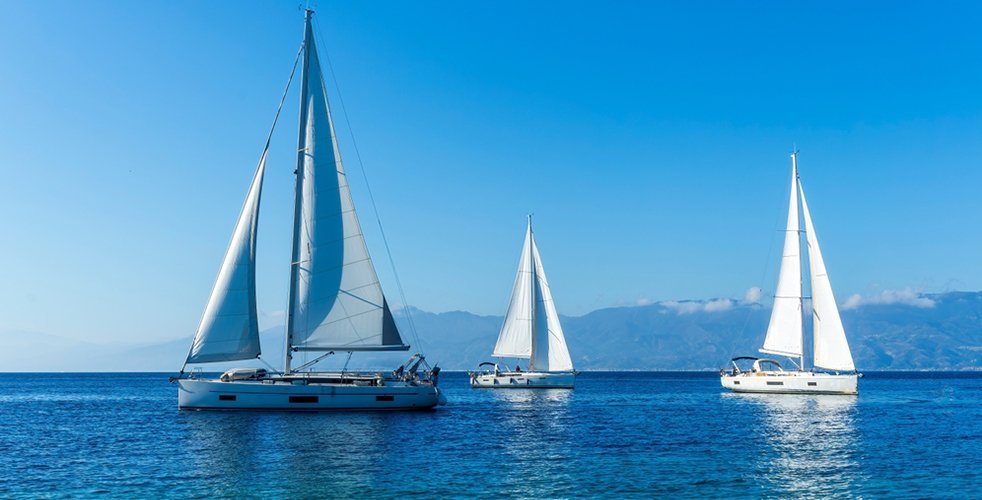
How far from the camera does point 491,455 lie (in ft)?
122

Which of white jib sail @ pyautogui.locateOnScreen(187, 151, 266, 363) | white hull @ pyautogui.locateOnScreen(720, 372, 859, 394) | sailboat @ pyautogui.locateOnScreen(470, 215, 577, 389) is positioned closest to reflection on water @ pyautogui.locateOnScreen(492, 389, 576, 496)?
sailboat @ pyautogui.locateOnScreen(470, 215, 577, 389)

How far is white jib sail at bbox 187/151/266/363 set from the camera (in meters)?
50.3

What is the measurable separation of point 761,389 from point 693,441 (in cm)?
4363

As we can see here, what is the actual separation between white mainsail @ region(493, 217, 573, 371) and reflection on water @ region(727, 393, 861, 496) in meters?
26.6

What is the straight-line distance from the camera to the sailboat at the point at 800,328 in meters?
80.5

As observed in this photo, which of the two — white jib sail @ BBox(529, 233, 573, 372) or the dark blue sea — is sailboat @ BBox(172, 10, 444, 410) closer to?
the dark blue sea

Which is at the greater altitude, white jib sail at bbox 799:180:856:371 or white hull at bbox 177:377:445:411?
white jib sail at bbox 799:180:856:371

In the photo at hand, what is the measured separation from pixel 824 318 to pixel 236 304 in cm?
5557

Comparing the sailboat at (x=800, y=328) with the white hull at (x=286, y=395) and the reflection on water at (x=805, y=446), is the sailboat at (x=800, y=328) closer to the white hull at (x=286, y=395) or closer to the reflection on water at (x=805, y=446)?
the reflection on water at (x=805, y=446)

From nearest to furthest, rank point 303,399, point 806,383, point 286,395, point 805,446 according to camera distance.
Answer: point 805,446 < point 286,395 < point 303,399 < point 806,383

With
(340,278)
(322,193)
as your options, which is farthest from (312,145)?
(340,278)

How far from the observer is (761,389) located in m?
83.1

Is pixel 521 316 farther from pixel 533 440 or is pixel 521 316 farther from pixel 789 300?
pixel 533 440

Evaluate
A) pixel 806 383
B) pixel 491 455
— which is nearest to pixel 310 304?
pixel 491 455
